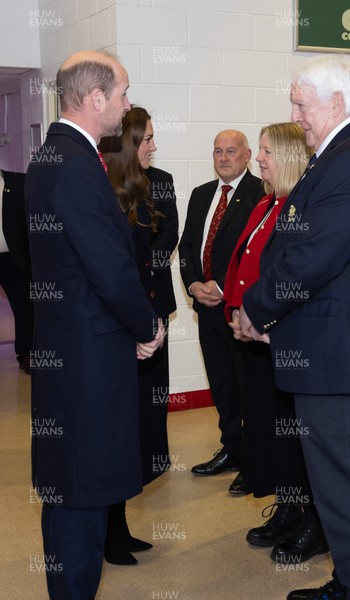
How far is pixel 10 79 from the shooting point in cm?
714

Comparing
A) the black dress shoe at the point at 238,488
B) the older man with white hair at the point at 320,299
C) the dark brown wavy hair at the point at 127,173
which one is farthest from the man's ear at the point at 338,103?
the black dress shoe at the point at 238,488

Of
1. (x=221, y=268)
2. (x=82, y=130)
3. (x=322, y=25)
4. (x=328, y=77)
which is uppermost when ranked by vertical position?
(x=322, y=25)

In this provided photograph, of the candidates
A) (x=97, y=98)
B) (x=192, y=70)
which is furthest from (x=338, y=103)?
(x=192, y=70)

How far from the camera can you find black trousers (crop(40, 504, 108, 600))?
2275 millimetres

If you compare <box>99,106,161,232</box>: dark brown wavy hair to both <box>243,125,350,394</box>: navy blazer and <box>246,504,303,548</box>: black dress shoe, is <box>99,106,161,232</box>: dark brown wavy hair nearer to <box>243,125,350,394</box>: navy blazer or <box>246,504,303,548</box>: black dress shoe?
<box>243,125,350,394</box>: navy blazer

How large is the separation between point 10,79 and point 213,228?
12.6 feet

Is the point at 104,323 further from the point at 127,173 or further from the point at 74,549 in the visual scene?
the point at 127,173

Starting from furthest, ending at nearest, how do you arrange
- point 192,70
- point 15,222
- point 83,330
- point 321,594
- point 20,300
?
point 20,300
point 15,222
point 192,70
point 321,594
point 83,330

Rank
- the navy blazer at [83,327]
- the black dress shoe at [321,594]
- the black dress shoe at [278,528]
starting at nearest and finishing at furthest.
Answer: the navy blazer at [83,327] → the black dress shoe at [321,594] → the black dress shoe at [278,528]

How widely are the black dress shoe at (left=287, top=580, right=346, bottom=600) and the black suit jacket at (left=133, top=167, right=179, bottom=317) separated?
4.25 feet

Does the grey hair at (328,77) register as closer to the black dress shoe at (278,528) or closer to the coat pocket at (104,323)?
the coat pocket at (104,323)

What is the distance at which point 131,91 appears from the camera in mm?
4945

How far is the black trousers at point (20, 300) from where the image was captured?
20.3 feet

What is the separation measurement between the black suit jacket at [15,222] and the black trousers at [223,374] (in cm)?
205
